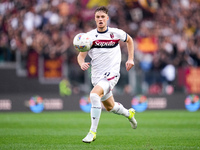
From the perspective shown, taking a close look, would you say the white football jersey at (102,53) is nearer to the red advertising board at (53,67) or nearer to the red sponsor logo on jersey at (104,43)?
the red sponsor logo on jersey at (104,43)

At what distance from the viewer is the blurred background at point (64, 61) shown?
18.6 meters

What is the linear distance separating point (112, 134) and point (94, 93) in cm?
229

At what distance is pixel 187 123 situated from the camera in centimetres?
1269

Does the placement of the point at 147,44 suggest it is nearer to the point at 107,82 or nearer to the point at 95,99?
the point at 107,82

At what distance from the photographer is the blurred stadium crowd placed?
1891 centimetres

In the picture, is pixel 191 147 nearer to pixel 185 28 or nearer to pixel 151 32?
pixel 151 32

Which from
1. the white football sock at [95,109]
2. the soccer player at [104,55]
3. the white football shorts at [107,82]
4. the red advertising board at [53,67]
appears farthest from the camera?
the red advertising board at [53,67]

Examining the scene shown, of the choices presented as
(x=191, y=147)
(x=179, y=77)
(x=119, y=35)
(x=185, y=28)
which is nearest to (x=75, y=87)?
(x=179, y=77)

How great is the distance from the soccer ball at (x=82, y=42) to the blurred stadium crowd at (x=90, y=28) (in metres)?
10.5

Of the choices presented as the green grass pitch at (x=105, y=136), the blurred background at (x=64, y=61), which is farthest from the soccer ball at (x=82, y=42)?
the blurred background at (x=64, y=61)

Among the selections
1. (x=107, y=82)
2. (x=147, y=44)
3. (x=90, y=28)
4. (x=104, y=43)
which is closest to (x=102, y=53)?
(x=104, y=43)

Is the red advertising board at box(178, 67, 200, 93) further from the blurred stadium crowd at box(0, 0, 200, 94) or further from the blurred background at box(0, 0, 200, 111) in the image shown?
the blurred stadium crowd at box(0, 0, 200, 94)

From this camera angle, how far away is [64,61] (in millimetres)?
18750

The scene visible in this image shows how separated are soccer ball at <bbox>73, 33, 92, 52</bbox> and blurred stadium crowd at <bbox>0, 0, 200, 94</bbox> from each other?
1054 centimetres
